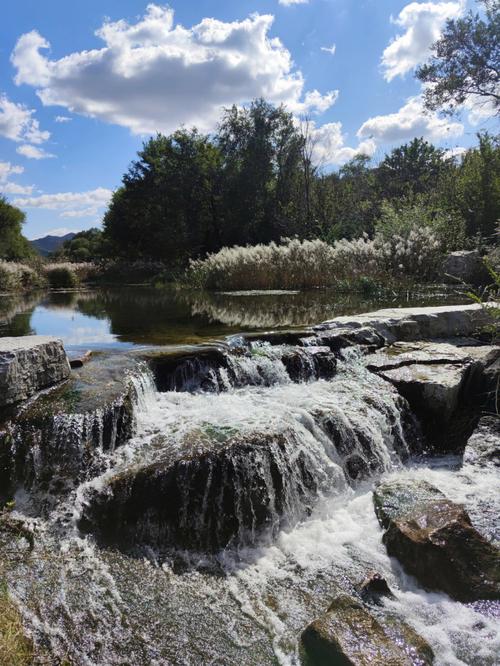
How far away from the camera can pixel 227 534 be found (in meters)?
3.20

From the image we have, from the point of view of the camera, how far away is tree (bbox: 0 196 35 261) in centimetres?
2667

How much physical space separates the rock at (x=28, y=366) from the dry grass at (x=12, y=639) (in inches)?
69.6

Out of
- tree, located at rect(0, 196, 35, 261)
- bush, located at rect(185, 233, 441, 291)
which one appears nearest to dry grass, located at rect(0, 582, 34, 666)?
bush, located at rect(185, 233, 441, 291)

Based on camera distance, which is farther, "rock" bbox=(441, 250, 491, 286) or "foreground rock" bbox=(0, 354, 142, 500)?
"rock" bbox=(441, 250, 491, 286)

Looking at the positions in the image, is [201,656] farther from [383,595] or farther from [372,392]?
[372,392]

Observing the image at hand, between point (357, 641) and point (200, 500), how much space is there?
141 centimetres

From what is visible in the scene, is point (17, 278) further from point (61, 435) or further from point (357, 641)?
point (357, 641)

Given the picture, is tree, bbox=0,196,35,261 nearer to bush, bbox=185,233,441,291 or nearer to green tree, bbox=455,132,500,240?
bush, bbox=185,233,441,291

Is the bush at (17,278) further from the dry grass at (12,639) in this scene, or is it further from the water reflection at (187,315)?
the dry grass at (12,639)

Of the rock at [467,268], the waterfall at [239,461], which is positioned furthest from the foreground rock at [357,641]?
the rock at [467,268]

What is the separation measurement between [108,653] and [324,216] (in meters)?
20.4

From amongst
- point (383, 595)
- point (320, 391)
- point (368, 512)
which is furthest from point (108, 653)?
point (320, 391)

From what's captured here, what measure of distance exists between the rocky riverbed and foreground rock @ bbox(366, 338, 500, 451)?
2 cm

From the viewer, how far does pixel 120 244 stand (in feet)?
101
